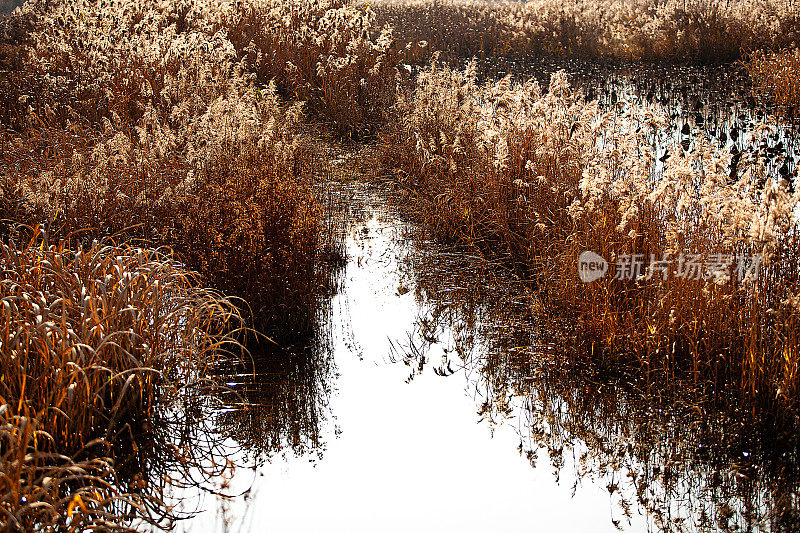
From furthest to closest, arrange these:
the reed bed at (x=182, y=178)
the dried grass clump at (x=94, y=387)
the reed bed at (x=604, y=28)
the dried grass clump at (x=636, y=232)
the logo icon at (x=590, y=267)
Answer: the reed bed at (x=604, y=28)
the reed bed at (x=182, y=178)
the logo icon at (x=590, y=267)
the dried grass clump at (x=636, y=232)
the dried grass clump at (x=94, y=387)

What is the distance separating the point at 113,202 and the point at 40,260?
4.11ft

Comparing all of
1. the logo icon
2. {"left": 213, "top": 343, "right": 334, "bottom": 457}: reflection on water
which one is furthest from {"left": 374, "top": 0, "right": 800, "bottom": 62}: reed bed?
{"left": 213, "top": 343, "right": 334, "bottom": 457}: reflection on water

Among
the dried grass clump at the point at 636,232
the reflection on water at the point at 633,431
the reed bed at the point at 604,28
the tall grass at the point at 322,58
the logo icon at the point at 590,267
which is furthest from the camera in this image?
the reed bed at the point at 604,28

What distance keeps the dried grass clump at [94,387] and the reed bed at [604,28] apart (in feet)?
33.0

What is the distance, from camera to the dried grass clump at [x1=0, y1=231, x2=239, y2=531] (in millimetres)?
2482

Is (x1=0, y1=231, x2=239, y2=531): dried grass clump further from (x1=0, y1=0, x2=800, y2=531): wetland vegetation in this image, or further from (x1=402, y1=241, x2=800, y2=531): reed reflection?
(x1=402, y1=241, x2=800, y2=531): reed reflection

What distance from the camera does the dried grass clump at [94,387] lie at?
2482 mm

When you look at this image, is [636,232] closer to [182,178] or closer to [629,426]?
[629,426]

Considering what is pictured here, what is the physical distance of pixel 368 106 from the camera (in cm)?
929

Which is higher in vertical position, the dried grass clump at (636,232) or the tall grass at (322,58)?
the tall grass at (322,58)

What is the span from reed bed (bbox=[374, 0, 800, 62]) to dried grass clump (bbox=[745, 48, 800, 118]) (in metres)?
1.84

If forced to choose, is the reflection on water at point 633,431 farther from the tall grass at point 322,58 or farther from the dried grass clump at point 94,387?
the tall grass at point 322,58

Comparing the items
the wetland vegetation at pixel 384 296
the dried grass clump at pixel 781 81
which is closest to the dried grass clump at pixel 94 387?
the wetland vegetation at pixel 384 296

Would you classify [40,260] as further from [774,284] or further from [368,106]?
[368,106]
